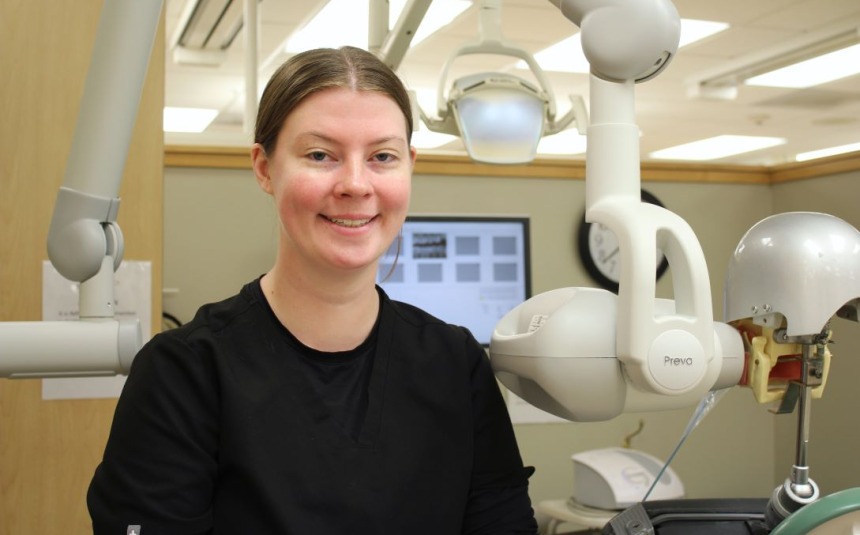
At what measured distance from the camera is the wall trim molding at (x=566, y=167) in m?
2.19

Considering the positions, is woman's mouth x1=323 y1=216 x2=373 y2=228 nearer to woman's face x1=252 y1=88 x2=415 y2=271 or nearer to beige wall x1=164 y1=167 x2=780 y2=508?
woman's face x1=252 y1=88 x2=415 y2=271

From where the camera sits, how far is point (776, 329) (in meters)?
0.79

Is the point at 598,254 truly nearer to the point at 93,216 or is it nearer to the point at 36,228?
the point at 36,228

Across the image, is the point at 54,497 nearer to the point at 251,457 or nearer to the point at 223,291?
the point at 223,291

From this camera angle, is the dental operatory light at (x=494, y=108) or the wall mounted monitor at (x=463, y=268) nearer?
the dental operatory light at (x=494, y=108)

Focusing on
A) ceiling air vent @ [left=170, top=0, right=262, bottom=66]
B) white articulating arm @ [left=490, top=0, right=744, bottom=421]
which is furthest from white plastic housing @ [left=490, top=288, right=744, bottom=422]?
ceiling air vent @ [left=170, top=0, right=262, bottom=66]

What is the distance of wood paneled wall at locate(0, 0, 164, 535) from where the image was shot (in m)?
1.66

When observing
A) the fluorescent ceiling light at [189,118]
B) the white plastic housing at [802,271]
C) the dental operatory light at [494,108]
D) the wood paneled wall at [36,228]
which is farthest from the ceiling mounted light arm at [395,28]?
the fluorescent ceiling light at [189,118]

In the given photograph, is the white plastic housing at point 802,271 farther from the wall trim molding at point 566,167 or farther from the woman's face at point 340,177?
the wall trim molding at point 566,167

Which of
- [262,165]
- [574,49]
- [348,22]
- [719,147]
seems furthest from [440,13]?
[719,147]

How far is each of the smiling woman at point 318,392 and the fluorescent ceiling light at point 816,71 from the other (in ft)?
16.9

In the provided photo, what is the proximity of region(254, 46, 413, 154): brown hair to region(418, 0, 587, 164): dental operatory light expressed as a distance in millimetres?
586

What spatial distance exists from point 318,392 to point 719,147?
8.99 meters

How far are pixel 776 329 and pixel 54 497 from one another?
135 centimetres
